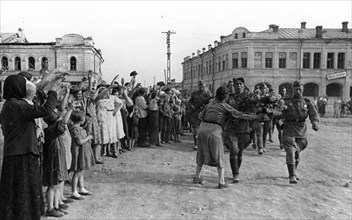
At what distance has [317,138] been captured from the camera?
43.7 ft

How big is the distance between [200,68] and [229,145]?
50.6 metres

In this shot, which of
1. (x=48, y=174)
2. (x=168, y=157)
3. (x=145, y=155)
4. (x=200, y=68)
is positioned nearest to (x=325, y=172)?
(x=168, y=157)

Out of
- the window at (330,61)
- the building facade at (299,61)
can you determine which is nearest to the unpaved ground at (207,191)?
the building facade at (299,61)

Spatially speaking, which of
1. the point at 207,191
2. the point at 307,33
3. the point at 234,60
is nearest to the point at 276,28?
the point at 307,33

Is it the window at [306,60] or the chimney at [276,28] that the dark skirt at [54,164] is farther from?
the chimney at [276,28]

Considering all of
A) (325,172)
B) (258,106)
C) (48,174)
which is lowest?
(325,172)

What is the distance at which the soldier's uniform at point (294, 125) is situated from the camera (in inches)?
279

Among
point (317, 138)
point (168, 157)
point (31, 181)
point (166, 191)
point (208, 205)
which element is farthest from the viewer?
point (317, 138)

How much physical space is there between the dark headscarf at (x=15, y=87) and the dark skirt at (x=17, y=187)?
26.0 inches

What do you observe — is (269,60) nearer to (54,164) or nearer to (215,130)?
(215,130)

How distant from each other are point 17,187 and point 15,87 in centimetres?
108

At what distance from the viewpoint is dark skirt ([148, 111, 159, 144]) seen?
10.1m

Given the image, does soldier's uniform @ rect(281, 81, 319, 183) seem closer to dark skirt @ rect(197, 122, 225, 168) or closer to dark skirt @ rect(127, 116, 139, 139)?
dark skirt @ rect(197, 122, 225, 168)

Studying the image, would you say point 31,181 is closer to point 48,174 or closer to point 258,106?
point 48,174
